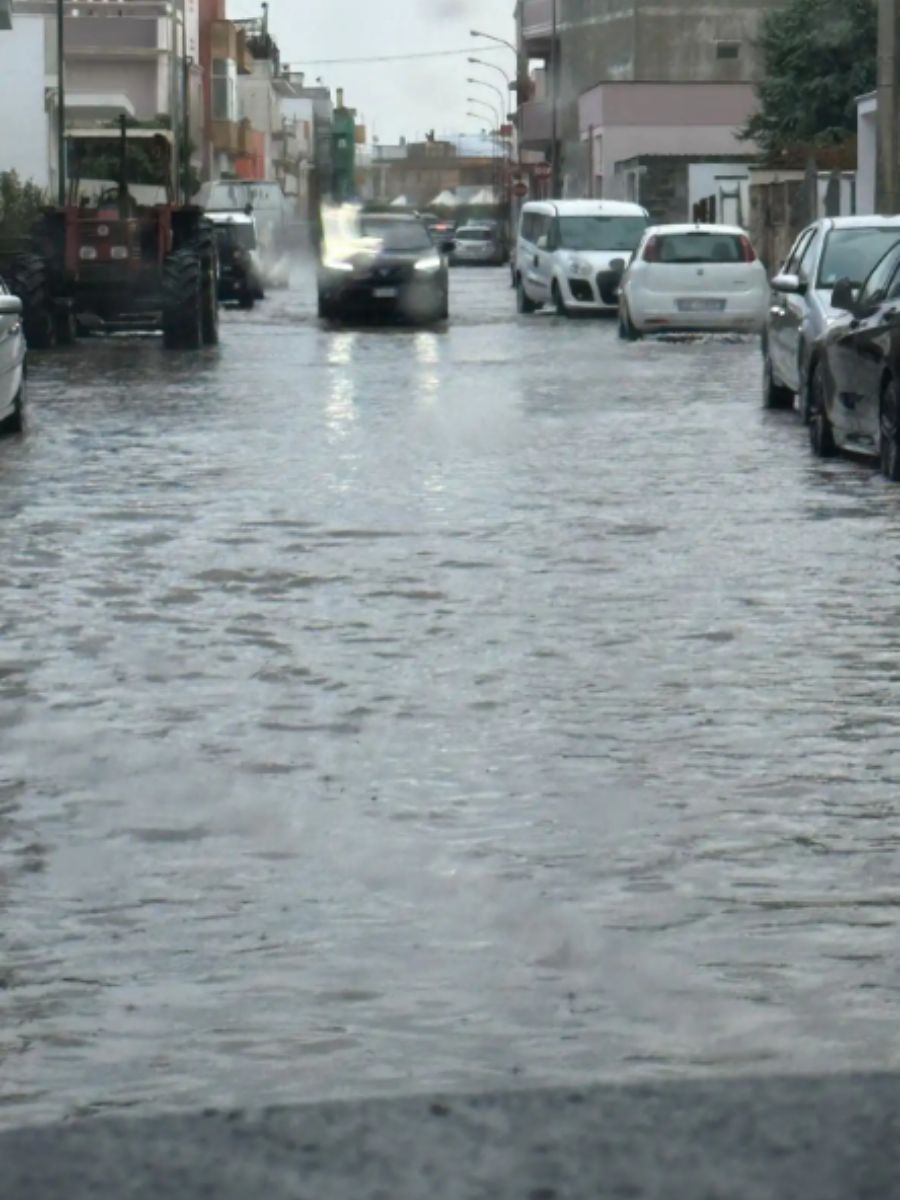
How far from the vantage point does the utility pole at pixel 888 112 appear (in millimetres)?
33562

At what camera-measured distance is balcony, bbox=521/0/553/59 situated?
11019cm

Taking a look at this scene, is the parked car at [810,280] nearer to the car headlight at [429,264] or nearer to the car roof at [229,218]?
the car headlight at [429,264]

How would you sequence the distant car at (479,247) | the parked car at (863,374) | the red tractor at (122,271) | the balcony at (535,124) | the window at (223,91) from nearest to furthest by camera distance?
the parked car at (863,374)
the red tractor at (122,271)
the distant car at (479,247)
the balcony at (535,124)
the window at (223,91)

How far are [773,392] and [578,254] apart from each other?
2173 cm

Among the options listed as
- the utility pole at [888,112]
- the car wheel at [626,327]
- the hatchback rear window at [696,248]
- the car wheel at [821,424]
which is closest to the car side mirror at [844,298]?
the car wheel at [821,424]

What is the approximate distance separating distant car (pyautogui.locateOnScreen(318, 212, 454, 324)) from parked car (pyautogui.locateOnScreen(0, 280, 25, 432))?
68.0 ft

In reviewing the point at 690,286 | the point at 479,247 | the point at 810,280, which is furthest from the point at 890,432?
the point at 479,247

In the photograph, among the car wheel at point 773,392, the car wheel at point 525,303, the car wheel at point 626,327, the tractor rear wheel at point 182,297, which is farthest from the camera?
the car wheel at point 525,303

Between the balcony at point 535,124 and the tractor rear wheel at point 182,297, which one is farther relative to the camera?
the balcony at point 535,124

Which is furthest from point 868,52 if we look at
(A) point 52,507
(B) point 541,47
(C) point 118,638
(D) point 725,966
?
(D) point 725,966

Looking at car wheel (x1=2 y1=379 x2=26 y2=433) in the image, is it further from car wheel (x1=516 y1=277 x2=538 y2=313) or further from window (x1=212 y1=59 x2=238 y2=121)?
window (x1=212 y1=59 x2=238 y2=121)

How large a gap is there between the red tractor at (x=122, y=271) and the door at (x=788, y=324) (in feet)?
39.8

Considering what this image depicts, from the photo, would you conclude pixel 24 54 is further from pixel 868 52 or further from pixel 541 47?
pixel 541 47

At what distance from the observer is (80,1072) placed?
5.23 m
